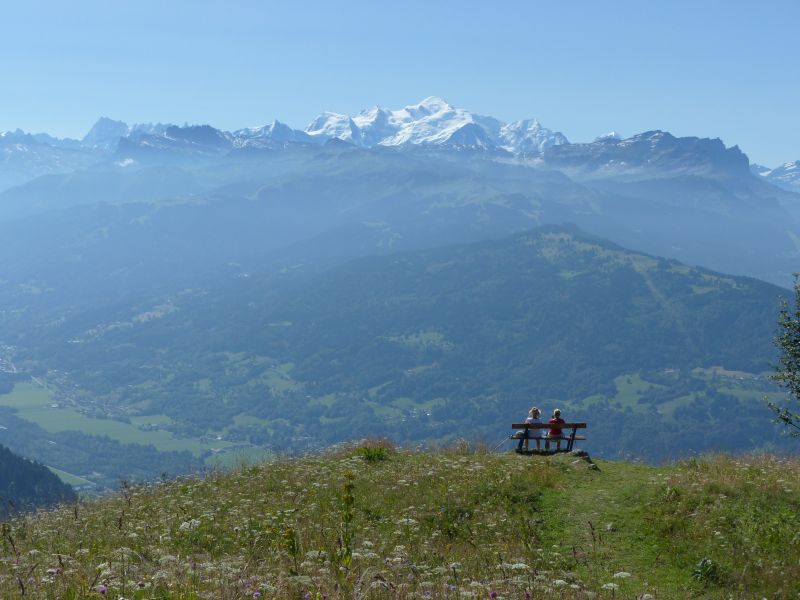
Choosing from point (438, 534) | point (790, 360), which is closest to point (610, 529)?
point (438, 534)

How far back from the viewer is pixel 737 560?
13.5 metres

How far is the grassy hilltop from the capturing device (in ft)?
29.8

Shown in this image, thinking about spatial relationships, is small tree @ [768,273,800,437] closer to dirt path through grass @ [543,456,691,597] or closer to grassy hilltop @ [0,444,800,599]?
grassy hilltop @ [0,444,800,599]

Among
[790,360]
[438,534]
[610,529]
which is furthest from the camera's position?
[790,360]

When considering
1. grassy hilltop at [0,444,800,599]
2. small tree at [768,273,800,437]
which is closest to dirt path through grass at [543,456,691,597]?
grassy hilltop at [0,444,800,599]

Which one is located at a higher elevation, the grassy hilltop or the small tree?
the small tree

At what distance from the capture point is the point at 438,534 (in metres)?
14.7

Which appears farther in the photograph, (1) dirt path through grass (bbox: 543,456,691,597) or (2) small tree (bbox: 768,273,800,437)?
(2) small tree (bbox: 768,273,800,437)

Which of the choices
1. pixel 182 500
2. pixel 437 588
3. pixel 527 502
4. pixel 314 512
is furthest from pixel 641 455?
pixel 437 588

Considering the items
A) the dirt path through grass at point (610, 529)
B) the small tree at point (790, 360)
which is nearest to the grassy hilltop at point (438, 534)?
the dirt path through grass at point (610, 529)

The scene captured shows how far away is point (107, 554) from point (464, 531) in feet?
22.8

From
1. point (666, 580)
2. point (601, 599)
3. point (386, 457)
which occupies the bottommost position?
point (386, 457)

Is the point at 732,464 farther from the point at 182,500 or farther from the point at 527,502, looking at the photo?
the point at 182,500

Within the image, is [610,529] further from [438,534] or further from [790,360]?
[790,360]
